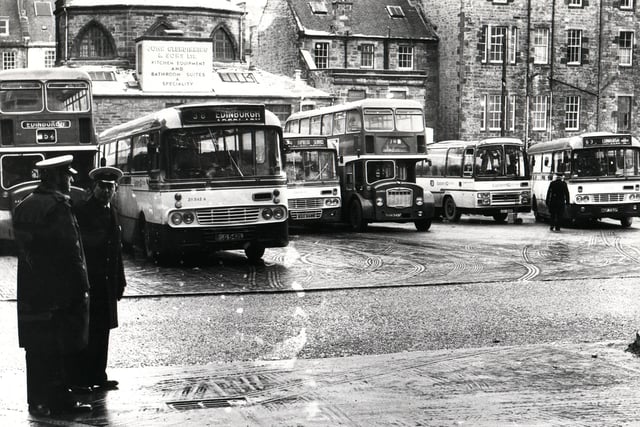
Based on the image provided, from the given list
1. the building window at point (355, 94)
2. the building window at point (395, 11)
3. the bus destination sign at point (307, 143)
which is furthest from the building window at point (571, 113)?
the bus destination sign at point (307, 143)

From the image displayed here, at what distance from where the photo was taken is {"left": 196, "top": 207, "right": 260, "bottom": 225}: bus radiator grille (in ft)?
61.6

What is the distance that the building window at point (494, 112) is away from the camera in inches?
2437

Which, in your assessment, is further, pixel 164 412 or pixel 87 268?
pixel 87 268

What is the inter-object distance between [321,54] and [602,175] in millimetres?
31083

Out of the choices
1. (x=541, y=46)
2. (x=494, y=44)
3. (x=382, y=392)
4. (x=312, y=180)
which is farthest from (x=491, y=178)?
(x=541, y=46)

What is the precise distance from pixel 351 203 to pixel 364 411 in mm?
23173

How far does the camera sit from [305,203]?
1166 inches

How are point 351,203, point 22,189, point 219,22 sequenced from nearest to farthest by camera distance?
point 22,189
point 351,203
point 219,22

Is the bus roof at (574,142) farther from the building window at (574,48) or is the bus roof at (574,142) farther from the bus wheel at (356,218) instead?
the building window at (574,48)

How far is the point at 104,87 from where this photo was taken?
165 feet

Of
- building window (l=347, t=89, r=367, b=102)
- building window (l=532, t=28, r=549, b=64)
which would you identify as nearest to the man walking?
building window (l=347, t=89, r=367, b=102)

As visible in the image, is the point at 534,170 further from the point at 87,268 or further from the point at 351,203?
the point at 87,268

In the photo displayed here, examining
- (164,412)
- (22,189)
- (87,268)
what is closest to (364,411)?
(164,412)

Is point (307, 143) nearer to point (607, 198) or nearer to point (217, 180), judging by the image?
point (607, 198)
